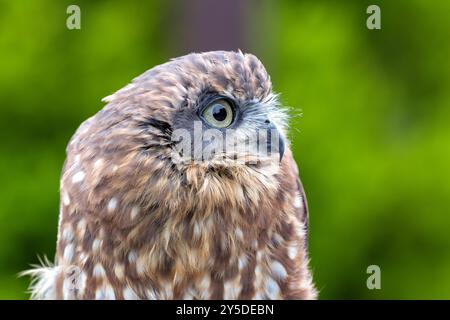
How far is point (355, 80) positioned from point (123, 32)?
1607 millimetres

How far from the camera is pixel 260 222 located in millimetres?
3150

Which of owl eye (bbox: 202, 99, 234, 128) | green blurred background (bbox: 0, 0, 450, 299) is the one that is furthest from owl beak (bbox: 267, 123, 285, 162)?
green blurred background (bbox: 0, 0, 450, 299)

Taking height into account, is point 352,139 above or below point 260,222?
above

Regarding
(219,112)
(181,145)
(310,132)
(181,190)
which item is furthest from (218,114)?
(310,132)

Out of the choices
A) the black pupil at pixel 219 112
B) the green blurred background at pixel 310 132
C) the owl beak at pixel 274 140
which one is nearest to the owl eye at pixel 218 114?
the black pupil at pixel 219 112

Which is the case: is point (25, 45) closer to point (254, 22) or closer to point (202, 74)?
point (254, 22)

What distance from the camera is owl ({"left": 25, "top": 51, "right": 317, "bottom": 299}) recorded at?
2934 millimetres

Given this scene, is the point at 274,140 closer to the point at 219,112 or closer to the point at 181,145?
the point at 219,112

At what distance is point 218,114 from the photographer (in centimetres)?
296

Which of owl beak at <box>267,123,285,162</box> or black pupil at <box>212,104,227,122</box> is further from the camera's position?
owl beak at <box>267,123,285,162</box>

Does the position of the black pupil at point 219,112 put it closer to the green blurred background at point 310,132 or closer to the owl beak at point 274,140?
the owl beak at point 274,140

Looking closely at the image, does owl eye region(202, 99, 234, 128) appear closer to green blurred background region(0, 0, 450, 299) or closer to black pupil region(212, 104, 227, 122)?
black pupil region(212, 104, 227, 122)
